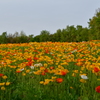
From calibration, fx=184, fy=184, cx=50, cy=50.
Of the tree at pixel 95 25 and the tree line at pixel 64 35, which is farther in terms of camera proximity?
the tree line at pixel 64 35

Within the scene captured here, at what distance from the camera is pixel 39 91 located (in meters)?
2.85

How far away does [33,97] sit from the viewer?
2.73m

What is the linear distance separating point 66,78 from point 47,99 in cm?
109

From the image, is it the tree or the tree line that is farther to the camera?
the tree line

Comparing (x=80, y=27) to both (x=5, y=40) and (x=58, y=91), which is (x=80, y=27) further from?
(x=58, y=91)

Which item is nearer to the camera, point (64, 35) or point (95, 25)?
point (95, 25)

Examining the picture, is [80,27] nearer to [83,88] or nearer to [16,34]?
[16,34]

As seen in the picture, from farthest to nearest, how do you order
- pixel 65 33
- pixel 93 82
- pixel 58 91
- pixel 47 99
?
1. pixel 65 33
2. pixel 93 82
3. pixel 58 91
4. pixel 47 99

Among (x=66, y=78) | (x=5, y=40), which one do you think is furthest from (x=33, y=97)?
(x=5, y=40)

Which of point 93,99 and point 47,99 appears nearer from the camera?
point 47,99

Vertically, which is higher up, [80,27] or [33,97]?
[80,27]

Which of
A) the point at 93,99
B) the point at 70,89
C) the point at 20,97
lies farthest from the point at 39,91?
the point at 93,99

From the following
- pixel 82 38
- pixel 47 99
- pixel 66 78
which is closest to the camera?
pixel 47 99

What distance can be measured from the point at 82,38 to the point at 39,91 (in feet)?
125
